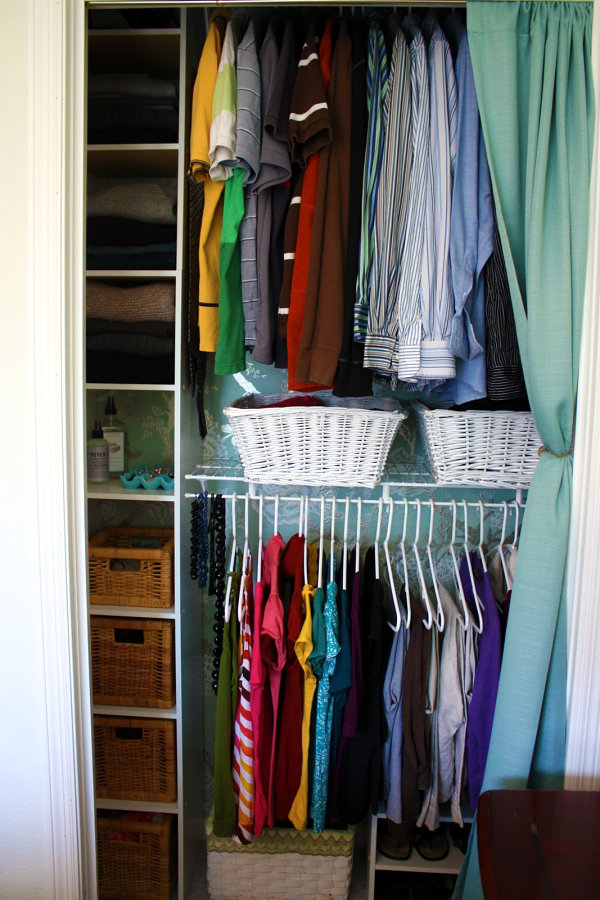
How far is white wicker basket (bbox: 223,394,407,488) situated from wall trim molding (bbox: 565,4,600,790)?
1.70ft

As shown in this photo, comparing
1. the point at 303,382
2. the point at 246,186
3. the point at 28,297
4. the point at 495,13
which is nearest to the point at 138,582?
the point at 303,382

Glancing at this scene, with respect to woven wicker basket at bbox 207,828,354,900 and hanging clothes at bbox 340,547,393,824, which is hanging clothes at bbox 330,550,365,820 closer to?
hanging clothes at bbox 340,547,393,824

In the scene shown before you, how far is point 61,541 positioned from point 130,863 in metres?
1.30

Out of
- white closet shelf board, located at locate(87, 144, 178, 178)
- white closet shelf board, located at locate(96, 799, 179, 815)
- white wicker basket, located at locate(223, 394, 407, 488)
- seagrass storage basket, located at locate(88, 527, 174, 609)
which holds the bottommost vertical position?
white closet shelf board, located at locate(96, 799, 179, 815)

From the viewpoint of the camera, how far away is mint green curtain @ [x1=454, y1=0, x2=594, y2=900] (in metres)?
1.17

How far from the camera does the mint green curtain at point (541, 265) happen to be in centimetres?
117

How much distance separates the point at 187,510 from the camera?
1786 mm

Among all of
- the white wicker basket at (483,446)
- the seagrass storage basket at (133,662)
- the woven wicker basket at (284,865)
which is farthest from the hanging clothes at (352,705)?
the seagrass storage basket at (133,662)

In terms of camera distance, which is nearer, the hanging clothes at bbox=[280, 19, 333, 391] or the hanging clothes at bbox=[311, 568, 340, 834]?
the hanging clothes at bbox=[280, 19, 333, 391]

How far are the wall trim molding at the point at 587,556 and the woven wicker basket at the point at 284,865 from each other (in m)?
0.96

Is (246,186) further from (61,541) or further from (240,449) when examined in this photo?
(61,541)

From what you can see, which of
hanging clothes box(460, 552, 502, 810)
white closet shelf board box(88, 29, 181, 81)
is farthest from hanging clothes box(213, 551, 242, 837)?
white closet shelf board box(88, 29, 181, 81)

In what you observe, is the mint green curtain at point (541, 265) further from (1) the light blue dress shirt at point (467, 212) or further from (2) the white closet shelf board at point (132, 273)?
(2) the white closet shelf board at point (132, 273)

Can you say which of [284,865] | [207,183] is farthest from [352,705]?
→ [207,183]
